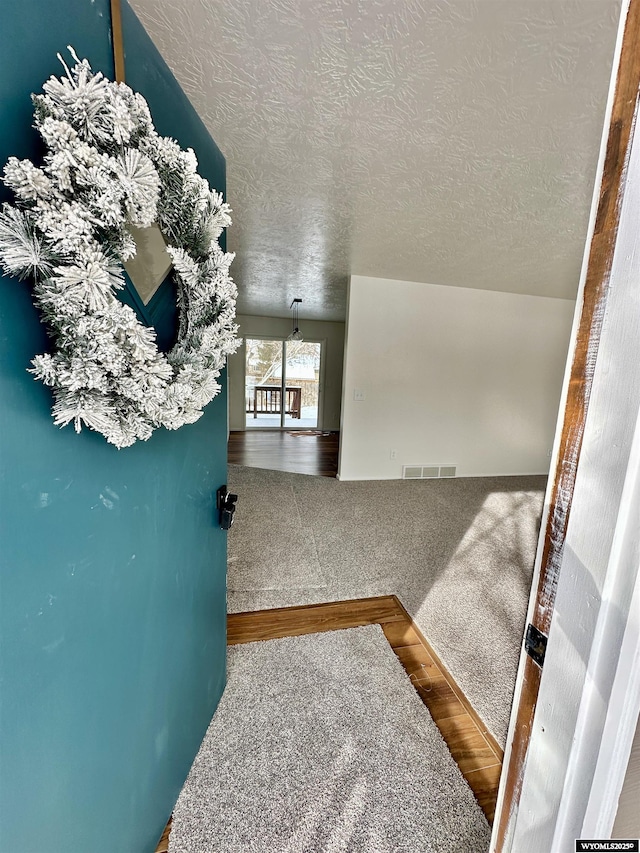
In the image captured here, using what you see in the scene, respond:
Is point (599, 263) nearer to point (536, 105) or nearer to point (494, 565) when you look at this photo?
point (536, 105)

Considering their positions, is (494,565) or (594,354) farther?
(494,565)

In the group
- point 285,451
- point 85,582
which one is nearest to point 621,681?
point 85,582

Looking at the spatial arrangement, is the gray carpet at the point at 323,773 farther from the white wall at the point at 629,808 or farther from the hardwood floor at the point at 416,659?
the white wall at the point at 629,808

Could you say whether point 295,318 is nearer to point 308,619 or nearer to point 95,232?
point 308,619

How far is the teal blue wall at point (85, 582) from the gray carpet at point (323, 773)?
15 cm

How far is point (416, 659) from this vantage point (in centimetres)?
154

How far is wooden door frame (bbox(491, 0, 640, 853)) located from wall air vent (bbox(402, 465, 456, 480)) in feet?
12.3

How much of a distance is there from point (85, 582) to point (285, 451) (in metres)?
5.01

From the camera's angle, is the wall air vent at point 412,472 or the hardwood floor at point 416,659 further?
the wall air vent at point 412,472

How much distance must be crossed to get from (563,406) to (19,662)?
2.72 ft

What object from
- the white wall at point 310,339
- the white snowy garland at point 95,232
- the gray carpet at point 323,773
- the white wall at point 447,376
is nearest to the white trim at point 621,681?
the white snowy garland at point 95,232

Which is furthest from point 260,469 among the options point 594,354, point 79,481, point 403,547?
point 594,354

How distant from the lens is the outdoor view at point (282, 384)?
7.49 metres

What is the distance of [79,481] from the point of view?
558 millimetres
